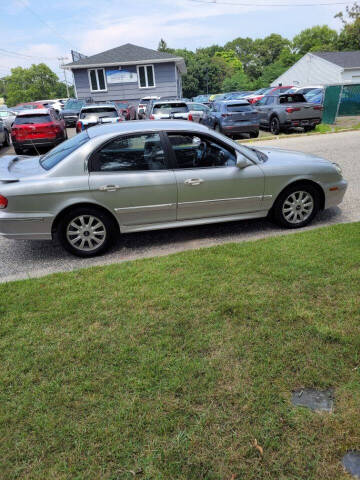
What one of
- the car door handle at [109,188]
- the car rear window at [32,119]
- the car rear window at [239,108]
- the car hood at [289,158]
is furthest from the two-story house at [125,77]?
the car door handle at [109,188]

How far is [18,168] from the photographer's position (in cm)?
507

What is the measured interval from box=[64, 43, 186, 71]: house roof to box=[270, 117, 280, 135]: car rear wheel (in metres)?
16.5

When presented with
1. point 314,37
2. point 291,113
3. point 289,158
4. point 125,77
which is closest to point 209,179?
point 289,158

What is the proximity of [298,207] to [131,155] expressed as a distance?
8.17 ft

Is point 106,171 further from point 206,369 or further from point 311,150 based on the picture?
point 311,150

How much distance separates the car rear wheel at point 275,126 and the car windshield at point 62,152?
12.7 metres

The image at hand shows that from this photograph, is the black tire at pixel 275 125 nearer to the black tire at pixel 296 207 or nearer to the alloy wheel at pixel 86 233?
the black tire at pixel 296 207

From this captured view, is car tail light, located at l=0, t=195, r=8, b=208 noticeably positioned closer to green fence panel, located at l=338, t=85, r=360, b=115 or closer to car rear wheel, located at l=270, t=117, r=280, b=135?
car rear wheel, located at l=270, t=117, r=280, b=135

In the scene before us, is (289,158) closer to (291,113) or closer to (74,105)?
(291,113)

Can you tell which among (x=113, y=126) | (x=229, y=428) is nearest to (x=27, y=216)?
(x=113, y=126)

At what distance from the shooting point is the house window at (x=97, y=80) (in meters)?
30.5

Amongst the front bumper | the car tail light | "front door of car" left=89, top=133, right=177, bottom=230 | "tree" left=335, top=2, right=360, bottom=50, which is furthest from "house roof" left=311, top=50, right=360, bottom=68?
the car tail light

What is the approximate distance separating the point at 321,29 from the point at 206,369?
370ft

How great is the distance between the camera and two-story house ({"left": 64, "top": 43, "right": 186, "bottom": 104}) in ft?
99.3
